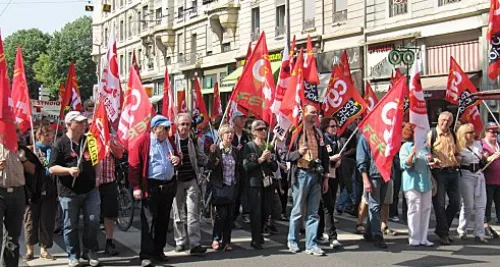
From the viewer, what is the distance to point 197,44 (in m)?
42.1

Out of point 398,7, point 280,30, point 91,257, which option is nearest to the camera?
point 91,257

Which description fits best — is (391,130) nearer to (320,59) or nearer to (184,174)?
(184,174)

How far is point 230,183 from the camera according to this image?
346 inches

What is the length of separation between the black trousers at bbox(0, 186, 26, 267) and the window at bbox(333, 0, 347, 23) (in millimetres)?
22228

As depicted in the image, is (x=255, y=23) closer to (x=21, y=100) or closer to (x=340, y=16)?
(x=340, y=16)

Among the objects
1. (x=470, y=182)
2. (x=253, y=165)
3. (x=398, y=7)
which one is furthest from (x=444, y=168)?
(x=398, y=7)

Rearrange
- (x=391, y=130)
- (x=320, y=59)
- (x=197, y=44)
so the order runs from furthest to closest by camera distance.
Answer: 1. (x=197, y=44)
2. (x=320, y=59)
3. (x=391, y=130)

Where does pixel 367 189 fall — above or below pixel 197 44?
below

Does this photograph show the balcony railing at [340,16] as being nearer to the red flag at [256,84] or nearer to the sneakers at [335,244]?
the red flag at [256,84]

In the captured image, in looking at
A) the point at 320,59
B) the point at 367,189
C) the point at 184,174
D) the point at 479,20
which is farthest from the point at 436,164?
the point at 320,59

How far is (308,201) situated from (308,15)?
22.1 metres

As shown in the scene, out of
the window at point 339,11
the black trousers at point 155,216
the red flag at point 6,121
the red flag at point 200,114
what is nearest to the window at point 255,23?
the window at point 339,11

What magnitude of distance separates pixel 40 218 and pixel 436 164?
534cm

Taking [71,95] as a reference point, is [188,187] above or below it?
below
